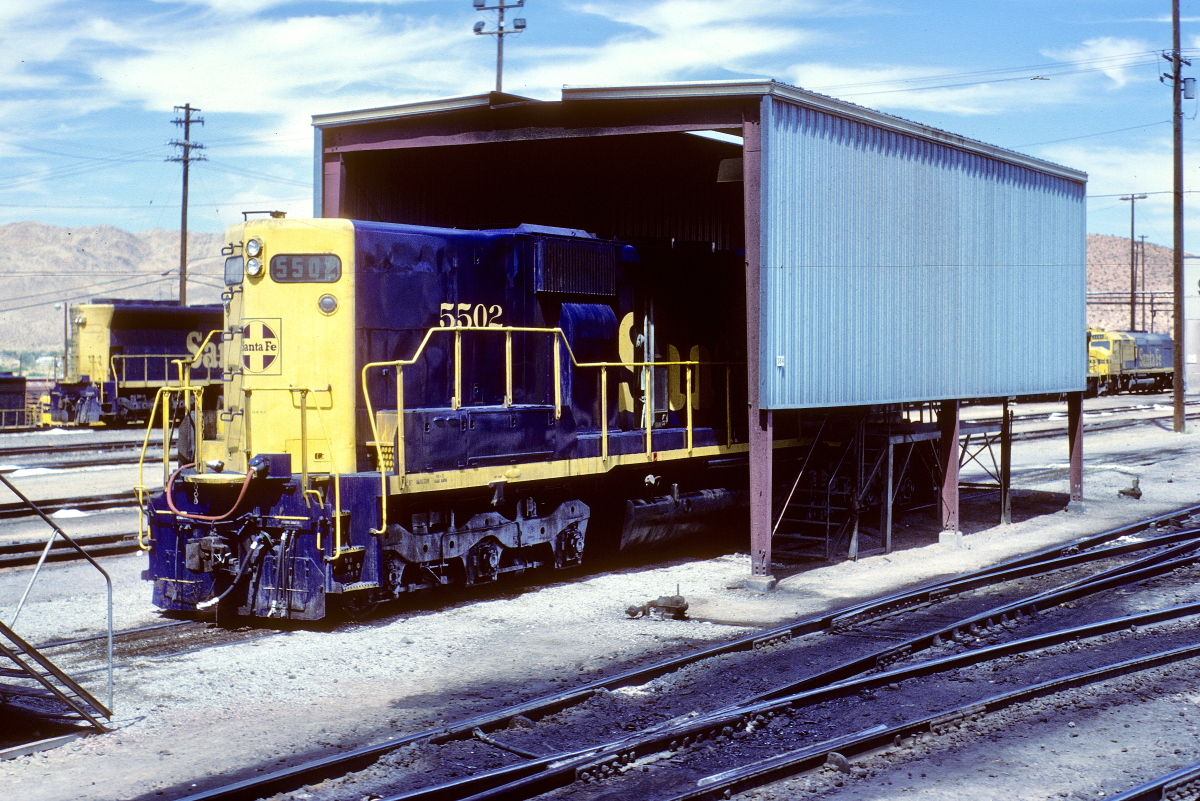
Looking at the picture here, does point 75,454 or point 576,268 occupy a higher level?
point 576,268

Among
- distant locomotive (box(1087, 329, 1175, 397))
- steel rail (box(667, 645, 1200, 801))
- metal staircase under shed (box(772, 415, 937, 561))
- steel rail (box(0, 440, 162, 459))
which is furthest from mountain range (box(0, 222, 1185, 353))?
steel rail (box(667, 645, 1200, 801))

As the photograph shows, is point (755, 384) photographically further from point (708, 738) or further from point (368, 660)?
point (708, 738)

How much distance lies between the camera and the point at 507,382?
12.0 metres

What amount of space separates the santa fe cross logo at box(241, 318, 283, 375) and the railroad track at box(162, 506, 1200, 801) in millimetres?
4584

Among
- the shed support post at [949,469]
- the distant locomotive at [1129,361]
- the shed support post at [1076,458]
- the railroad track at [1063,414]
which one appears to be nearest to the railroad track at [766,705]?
the shed support post at [949,469]

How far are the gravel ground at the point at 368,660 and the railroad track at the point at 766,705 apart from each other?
17.7 inches

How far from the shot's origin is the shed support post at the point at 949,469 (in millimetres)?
16516

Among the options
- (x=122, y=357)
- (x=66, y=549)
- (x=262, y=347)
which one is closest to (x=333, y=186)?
(x=262, y=347)

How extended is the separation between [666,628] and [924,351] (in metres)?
6.65

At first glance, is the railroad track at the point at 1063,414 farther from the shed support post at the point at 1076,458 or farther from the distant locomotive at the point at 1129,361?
the shed support post at the point at 1076,458

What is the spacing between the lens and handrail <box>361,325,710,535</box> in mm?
10578

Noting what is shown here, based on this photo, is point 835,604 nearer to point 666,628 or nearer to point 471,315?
point 666,628

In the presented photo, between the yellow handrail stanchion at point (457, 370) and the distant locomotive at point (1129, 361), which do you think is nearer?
the yellow handrail stanchion at point (457, 370)

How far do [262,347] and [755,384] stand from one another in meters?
5.34
